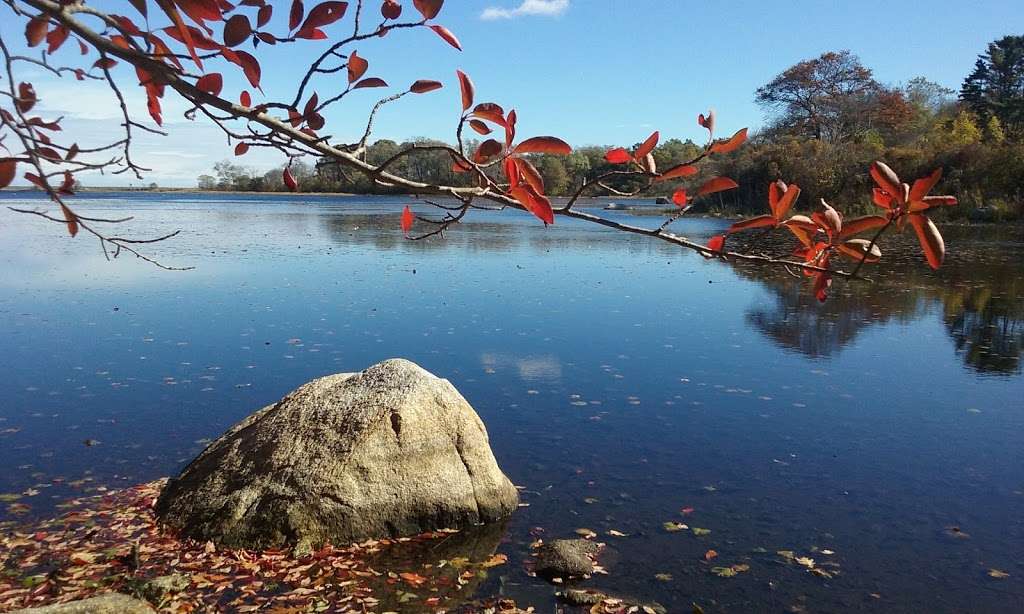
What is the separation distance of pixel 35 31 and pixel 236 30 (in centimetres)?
55

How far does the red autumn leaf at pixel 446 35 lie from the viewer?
5.02 ft

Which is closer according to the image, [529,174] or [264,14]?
[529,174]

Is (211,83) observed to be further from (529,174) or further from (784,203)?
(784,203)

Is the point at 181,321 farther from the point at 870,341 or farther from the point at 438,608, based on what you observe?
the point at 870,341

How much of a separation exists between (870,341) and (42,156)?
1173cm

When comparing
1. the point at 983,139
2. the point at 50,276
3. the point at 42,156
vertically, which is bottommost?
the point at 50,276

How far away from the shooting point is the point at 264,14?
5.32 ft

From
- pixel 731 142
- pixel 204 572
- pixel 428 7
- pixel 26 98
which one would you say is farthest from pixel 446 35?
pixel 204 572

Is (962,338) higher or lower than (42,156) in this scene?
lower

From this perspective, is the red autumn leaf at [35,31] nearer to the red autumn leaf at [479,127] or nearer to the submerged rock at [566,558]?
the red autumn leaf at [479,127]

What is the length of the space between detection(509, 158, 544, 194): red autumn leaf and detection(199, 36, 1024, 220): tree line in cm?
2862

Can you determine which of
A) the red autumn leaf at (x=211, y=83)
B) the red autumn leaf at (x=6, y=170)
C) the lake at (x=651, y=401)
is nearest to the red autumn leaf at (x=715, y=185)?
the red autumn leaf at (x=211, y=83)

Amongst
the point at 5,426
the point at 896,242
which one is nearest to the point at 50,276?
the point at 5,426

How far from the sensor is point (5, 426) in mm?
7156
